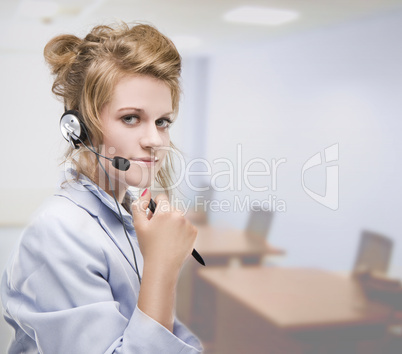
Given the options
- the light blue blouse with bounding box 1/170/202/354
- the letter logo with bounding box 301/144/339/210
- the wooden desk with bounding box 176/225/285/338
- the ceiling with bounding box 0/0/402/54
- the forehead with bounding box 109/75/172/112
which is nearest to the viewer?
the light blue blouse with bounding box 1/170/202/354

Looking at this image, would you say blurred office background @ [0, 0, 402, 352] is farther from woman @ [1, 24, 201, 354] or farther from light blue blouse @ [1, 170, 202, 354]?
light blue blouse @ [1, 170, 202, 354]

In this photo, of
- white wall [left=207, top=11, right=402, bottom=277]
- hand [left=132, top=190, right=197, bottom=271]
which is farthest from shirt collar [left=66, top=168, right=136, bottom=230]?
white wall [left=207, top=11, right=402, bottom=277]

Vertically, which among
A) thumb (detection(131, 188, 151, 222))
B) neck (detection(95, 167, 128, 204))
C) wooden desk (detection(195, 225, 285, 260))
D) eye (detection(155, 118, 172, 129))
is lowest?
wooden desk (detection(195, 225, 285, 260))

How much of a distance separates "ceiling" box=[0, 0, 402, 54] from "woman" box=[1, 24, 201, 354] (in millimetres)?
1108

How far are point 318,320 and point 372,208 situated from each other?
67cm

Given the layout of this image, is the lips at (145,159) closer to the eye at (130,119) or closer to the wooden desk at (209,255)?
the eye at (130,119)

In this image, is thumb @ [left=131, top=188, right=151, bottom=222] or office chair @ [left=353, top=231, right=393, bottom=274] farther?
office chair @ [left=353, top=231, right=393, bottom=274]

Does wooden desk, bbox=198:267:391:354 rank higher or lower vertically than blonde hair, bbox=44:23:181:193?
lower

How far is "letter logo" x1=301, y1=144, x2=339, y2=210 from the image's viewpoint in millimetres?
2291

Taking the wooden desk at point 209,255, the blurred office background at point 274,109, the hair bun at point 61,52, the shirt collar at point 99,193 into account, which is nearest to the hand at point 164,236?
the shirt collar at point 99,193

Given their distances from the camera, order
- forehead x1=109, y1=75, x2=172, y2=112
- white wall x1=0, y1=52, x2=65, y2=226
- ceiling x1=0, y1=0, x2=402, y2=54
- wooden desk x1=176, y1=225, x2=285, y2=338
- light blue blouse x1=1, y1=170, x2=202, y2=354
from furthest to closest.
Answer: wooden desk x1=176, y1=225, x2=285, y2=338, white wall x1=0, y1=52, x2=65, y2=226, ceiling x1=0, y1=0, x2=402, y2=54, forehead x1=109, y1=75, x2=172, y2=112, light blue blouse x1=1, y1=170, x2=202, y2=354

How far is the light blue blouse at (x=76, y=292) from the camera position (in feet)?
2.48

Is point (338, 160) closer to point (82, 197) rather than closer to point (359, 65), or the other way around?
point (359, 65)

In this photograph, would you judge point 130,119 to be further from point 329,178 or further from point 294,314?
point 294,314
